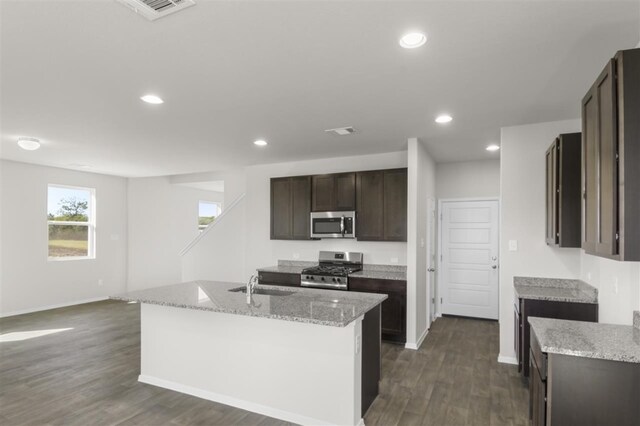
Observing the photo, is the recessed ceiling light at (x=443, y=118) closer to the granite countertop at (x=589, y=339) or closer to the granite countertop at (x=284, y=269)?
the granite countertop at (x=589, y=339)

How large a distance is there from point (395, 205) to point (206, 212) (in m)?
5.98

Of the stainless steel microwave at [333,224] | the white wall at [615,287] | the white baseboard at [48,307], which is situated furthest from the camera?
the white baseboard at [48,307]

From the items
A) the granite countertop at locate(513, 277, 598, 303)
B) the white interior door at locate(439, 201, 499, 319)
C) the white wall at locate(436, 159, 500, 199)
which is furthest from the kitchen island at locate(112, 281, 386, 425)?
the white wall at locate(436, 159, 500, 199)

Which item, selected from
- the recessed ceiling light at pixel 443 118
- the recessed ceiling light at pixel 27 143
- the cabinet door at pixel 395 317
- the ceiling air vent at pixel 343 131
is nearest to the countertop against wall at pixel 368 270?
the cabinet door at pixel 395 317

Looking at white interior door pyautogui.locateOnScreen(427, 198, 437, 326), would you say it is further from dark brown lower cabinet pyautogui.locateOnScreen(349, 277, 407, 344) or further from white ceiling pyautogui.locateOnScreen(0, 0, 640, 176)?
white ceiling pyautogui.locateOnScreen(0, 0, 640, 176)

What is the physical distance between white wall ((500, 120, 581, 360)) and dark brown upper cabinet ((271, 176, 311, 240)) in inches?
106

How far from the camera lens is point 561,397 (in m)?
1.86

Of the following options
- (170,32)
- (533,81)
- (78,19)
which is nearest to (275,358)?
(170,32)

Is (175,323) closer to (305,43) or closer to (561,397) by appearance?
(305,43)

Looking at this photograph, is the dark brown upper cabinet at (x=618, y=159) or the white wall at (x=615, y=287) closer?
the dark brown upper cabinet at (x=618, y=159)

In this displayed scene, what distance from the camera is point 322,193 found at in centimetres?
549

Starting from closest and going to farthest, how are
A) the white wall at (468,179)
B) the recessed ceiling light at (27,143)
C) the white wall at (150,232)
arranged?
the recessed ceiling light at (27,143) → the white wall at (468,179) → the white wall at (150,232)

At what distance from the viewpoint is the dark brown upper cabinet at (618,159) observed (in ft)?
5.68

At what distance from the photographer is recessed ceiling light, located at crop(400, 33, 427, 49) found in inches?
83.0
